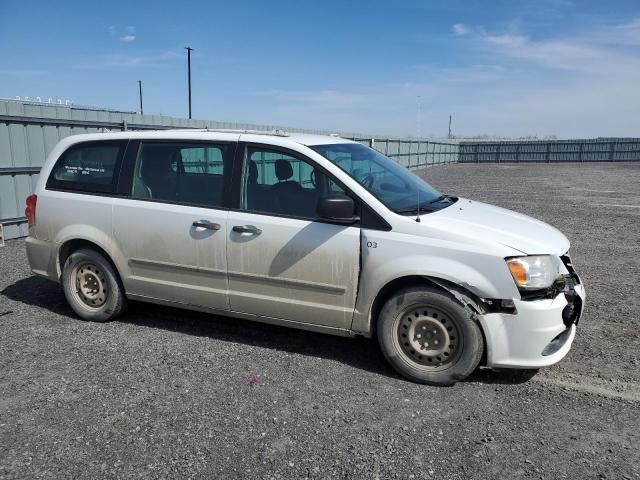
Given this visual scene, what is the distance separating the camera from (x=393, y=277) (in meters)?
3.66

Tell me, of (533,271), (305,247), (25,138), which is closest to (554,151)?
(25,138)

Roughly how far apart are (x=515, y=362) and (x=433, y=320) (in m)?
0.62


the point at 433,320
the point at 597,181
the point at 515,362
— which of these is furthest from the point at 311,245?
the point at 597,181

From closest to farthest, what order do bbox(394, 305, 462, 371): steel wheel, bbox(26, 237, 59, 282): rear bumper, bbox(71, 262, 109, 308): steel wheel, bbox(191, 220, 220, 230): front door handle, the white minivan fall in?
A: the white minivan, bbox(394, 305, 462, 371): steel wheel, bbox(191, 220, 220, 230): front door handle, bbox(71, 262, 109, 308): steel wheel, bbox(26, 237, 59, 282): rear bumper

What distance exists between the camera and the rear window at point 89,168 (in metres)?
4.79

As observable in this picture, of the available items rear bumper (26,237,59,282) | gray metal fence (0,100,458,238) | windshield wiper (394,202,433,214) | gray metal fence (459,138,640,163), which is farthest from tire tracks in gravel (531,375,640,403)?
gray metal fence (459,138,640,163)

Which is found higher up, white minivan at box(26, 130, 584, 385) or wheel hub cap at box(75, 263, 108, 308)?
white minivan at box(26, 130, 584, 385)

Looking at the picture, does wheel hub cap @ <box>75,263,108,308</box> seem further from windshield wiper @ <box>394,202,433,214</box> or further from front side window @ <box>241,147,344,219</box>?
windshield wiper @ <box>394,202,433,214</box>

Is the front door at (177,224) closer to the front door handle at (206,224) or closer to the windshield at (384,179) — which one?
the front door handle at (206,224)

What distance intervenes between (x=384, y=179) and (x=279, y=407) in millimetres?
2046

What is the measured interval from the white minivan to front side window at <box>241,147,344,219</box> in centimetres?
1

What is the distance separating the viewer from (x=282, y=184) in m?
4.17

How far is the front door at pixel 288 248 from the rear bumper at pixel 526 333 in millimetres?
1041

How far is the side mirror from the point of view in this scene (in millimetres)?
3650
